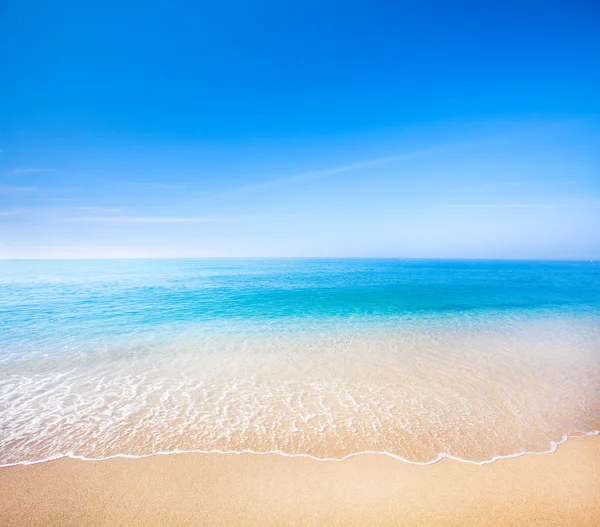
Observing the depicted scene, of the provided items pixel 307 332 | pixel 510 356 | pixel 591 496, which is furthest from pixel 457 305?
pixel 591 496

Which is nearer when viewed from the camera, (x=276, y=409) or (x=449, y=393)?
(x=276, y=409)

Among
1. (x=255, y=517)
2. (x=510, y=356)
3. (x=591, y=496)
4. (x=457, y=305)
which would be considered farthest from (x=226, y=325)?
(x=457, y=305)

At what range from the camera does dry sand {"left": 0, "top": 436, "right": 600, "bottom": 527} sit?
4.26 m

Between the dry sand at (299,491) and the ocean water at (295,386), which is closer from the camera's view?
the dry sand at (299,491)

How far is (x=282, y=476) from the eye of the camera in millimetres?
5125

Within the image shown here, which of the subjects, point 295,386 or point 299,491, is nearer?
point 299,491

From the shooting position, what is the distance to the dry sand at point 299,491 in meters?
4.26

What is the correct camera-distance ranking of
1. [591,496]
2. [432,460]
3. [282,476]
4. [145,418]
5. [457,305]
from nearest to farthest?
1. [591,496]
2. [282,476]
3. [432,460]
4. [145,418]
5. [457,305]

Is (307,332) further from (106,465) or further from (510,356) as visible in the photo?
(106,465)

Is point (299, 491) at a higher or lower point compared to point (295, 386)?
higher

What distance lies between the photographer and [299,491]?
15.7ft

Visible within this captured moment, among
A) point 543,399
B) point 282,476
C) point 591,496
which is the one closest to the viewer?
point 591,496

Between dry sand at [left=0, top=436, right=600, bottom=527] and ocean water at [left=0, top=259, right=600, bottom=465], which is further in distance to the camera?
ocean water at [left=0, top=259, right=600, bottom=465]

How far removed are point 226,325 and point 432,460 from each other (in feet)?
43.0
